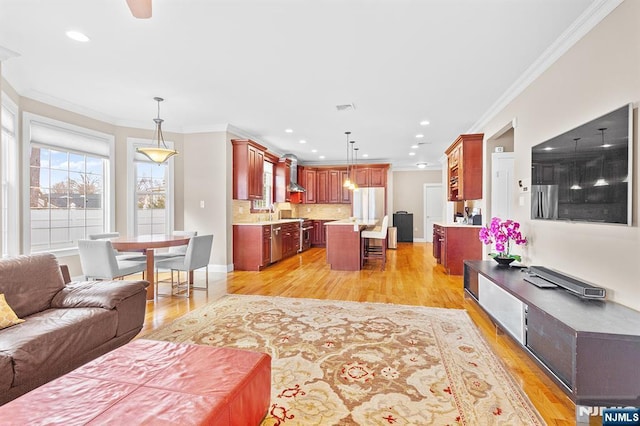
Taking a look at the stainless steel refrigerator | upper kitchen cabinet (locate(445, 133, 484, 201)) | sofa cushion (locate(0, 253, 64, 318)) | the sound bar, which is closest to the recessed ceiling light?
sofa cushion (locate(0, 253, 64, 318))

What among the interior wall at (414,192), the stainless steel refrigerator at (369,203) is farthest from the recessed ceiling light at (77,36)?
the interior wall at (414,192)

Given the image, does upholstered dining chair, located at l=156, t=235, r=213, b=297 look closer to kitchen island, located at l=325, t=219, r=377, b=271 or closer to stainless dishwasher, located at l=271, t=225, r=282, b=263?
stainless dishwasher, located at l=271, t=225, r=282, b=263

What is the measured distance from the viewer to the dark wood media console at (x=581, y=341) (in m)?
1.67

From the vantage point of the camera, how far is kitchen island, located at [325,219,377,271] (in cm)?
591

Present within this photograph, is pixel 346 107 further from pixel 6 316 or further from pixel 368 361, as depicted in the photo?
pixel 6 316

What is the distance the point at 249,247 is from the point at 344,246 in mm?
1799

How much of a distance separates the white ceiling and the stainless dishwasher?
2353mm

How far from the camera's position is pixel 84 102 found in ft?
14.6

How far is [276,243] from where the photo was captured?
6.59 metres

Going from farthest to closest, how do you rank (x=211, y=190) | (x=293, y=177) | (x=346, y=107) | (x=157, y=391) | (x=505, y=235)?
(x=293, y=177) < (x=211, y=190) < (x=346, y=107) < (x=505, y=235) < (x=157, y=391)

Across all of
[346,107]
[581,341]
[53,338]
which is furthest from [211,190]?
[581,341]

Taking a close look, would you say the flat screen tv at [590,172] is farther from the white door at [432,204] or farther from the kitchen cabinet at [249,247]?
the white door at [432,204]

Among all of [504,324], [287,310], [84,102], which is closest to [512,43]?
[504,324]

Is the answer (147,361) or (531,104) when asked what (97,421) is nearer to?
(147,361)
